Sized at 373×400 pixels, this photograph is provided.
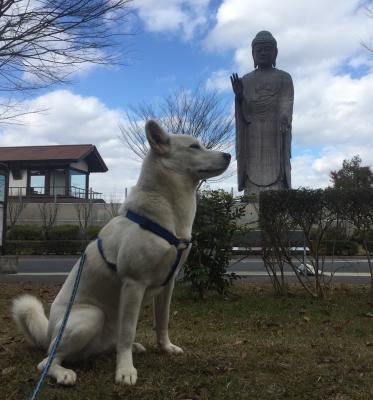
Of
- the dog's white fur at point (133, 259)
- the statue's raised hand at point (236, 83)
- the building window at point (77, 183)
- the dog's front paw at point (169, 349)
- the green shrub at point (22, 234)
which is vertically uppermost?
the statue's raised hand at point (236, 83)

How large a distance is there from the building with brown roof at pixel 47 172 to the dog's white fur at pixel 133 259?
112 ft

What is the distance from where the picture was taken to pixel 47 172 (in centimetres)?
3834

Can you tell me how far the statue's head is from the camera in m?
20.8

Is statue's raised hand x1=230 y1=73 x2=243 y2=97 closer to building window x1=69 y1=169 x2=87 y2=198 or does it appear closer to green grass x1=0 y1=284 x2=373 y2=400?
green grass x1=0 y1=284 x2=373 y2=400

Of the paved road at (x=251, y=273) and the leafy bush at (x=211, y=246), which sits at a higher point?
the leafy bush at (x=211, y=246)

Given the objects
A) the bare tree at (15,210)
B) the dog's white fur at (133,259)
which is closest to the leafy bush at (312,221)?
the dog's white fur at (133,259)

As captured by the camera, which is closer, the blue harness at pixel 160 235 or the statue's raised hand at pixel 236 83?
the blue harness at pixel 160 235

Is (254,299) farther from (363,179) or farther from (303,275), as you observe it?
(363,179)

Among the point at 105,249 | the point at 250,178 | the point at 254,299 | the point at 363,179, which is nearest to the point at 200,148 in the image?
the point at 105,249

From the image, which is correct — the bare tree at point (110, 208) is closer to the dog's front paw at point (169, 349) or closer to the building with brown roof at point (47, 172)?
the building with brown roof at point (47, 172)

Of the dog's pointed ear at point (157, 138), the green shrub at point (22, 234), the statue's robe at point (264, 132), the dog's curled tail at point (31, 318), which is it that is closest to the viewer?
the dog's pointed ear at point (157, 138)

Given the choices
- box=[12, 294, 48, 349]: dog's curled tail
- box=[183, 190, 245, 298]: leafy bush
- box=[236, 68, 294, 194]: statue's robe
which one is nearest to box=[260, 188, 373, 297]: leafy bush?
box=[183, 190, 245, 298]: leafy bush

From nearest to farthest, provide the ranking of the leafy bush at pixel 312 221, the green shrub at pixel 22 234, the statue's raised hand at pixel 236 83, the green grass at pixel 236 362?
the green grass at pixel 236 362 < the leafy bush at pixel 312 221 < the statue's raised hand at pixel 236 83 < the green shrub at pixel 22 234

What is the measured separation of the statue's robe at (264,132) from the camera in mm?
21000
